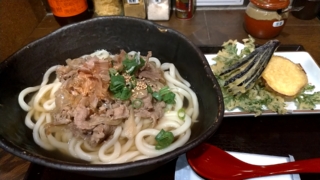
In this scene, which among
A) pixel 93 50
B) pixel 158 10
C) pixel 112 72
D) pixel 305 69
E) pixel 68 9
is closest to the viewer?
pixel 112 72

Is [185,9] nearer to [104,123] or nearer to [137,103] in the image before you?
[137,103]

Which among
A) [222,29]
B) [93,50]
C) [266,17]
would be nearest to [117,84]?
[93,50]

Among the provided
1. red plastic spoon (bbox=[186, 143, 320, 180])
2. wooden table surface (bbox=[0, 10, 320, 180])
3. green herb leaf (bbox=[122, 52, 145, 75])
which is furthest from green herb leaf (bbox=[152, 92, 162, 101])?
wooden table surface (bbox=[0, 10, 320, 180])

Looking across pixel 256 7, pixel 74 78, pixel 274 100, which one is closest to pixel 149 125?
pixel 74 78

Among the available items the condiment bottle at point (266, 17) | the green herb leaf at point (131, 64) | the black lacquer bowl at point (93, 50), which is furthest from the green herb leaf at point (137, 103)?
the condiment bottle at point (266, 17)

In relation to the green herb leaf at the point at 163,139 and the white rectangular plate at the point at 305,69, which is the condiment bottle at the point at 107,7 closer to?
the white rectangular plate at the point at 305,69

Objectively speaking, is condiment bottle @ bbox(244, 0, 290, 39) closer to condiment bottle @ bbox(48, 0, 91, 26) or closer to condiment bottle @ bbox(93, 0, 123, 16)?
condiment bottle @ bbox(93, 0, 123, 16)
